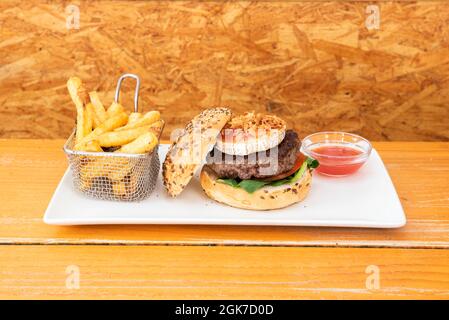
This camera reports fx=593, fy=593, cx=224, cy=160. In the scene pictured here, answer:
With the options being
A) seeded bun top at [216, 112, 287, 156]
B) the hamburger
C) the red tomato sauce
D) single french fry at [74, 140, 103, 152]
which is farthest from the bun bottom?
single french fry at [74, 140, 103, 152]

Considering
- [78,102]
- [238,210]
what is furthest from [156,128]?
[238,210]

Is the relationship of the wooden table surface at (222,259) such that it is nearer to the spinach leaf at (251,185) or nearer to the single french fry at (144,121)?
the spinach leaf at (251,185)

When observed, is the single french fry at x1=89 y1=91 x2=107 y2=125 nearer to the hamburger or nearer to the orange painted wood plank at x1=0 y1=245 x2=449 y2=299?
the hamburger

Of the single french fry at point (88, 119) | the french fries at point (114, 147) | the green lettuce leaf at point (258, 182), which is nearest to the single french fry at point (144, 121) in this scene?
the french fries at point (114, 147)

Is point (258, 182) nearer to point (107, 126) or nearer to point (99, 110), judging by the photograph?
point (107, 126)

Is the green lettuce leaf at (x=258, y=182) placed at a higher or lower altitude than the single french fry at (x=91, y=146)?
lower

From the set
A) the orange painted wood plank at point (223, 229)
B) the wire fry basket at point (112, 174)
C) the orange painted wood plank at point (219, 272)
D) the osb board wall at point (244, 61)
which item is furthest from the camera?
the osb board wall at point (244, 61)

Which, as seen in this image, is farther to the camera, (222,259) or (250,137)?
(250,137)
